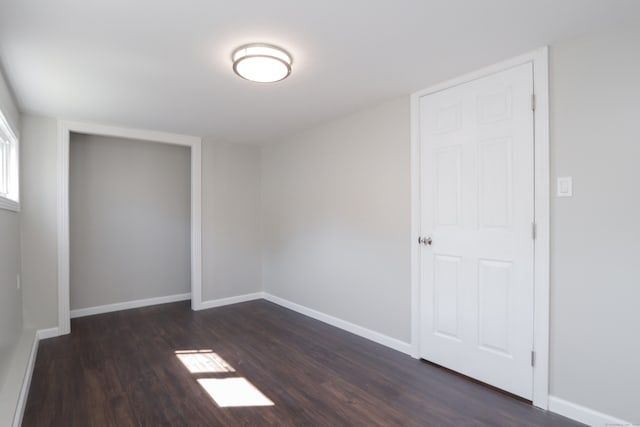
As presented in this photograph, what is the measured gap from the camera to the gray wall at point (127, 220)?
13.7 feet

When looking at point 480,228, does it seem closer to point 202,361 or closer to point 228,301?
point 202,361

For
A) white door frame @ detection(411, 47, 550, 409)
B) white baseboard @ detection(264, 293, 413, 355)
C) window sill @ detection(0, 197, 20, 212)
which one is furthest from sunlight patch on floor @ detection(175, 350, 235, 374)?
white door frame @ detection(411, 47, 550, 409)

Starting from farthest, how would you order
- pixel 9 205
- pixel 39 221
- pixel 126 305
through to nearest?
pixel 126 305 < pixel 39 221 < pixel 9 205

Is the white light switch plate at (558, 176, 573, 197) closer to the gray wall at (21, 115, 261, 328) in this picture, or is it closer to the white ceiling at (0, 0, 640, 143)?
the white ceiling at (0, 0, 640, 143)

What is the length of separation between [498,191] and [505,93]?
27.1 inches

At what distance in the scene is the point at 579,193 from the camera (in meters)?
2.00

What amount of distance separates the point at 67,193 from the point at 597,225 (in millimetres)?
4642

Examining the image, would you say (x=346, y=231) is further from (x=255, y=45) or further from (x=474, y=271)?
(x=255, y=45)

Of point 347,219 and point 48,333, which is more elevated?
point 347,219

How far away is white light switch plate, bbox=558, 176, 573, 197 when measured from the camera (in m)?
2.03

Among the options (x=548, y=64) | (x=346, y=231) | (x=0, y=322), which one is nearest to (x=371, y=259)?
(x=346, y=231)

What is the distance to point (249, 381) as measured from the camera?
8.20ft

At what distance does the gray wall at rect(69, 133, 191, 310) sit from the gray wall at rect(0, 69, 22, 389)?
3.23 ft

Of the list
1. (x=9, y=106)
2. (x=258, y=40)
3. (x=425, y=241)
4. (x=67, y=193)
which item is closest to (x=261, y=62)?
(x=258, y=40)
